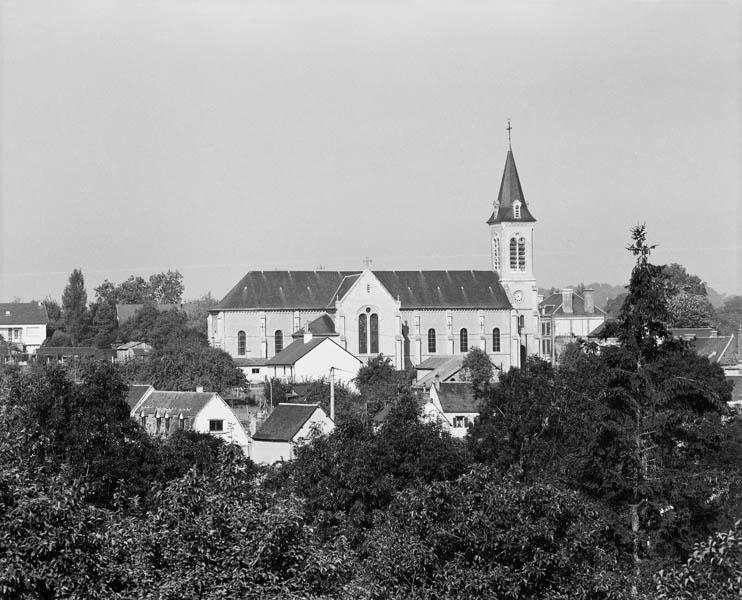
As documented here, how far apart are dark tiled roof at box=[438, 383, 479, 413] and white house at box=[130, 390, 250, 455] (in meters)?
10.9

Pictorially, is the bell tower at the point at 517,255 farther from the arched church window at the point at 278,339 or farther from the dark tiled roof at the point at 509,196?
the arched church window at the point at 278,339

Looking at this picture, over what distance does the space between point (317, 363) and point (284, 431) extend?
122ft

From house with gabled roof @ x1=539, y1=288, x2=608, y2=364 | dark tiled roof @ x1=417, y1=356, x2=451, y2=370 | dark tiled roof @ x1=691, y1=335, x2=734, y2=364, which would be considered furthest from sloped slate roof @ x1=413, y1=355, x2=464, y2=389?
house with gabled roof @ x1=539, y1=288, x2=608, y2=364

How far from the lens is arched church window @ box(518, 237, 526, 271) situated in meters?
108

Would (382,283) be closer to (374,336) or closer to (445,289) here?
(445,289)

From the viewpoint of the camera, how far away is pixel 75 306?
431 feet

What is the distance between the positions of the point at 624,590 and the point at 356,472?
9.91 m

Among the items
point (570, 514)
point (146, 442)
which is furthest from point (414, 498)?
point (146, 442)

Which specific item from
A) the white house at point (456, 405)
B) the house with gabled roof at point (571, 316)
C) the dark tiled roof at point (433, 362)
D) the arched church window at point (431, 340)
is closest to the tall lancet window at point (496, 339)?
the arched church window at point (431, 340)

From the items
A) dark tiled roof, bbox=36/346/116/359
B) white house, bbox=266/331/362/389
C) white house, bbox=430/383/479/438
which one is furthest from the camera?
dark tiled roof, bbox=36/346/116/359

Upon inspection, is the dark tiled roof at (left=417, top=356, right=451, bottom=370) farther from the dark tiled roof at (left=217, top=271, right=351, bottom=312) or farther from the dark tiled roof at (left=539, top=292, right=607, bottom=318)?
the dark tiled roof at (left=539, top=292, right=607, bottom=318)

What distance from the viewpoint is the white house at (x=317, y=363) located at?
88.4 meters

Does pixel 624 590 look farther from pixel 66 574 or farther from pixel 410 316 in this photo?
pixel 410 316

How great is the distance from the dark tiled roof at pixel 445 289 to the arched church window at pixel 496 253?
1.53m
